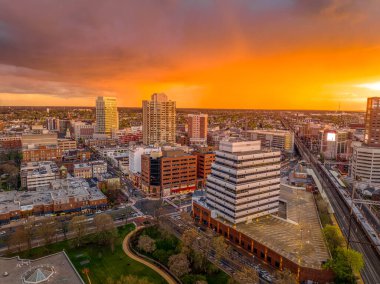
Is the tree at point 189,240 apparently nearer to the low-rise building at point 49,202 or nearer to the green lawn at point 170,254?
the green lawn at point 170,254

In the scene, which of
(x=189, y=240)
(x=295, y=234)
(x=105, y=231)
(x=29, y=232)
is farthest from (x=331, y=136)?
(x=29, y=232)

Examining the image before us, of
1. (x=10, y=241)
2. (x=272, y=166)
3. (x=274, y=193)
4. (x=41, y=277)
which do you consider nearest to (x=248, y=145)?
(x=272, y=166)

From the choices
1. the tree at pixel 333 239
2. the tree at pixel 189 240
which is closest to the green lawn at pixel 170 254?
the tree at pixel 189 240

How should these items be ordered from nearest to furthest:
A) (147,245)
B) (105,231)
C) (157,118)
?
1. (147,245)
2. (105,231)
3. (157,118)

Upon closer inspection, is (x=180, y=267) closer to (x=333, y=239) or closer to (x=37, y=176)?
(x=333, y=239)

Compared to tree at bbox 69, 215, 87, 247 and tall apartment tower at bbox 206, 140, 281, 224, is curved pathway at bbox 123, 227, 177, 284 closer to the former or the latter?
Answer: tree at bbox 69, 215, 87, 247

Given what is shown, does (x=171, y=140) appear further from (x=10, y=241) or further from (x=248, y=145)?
(x=10, y=241)
